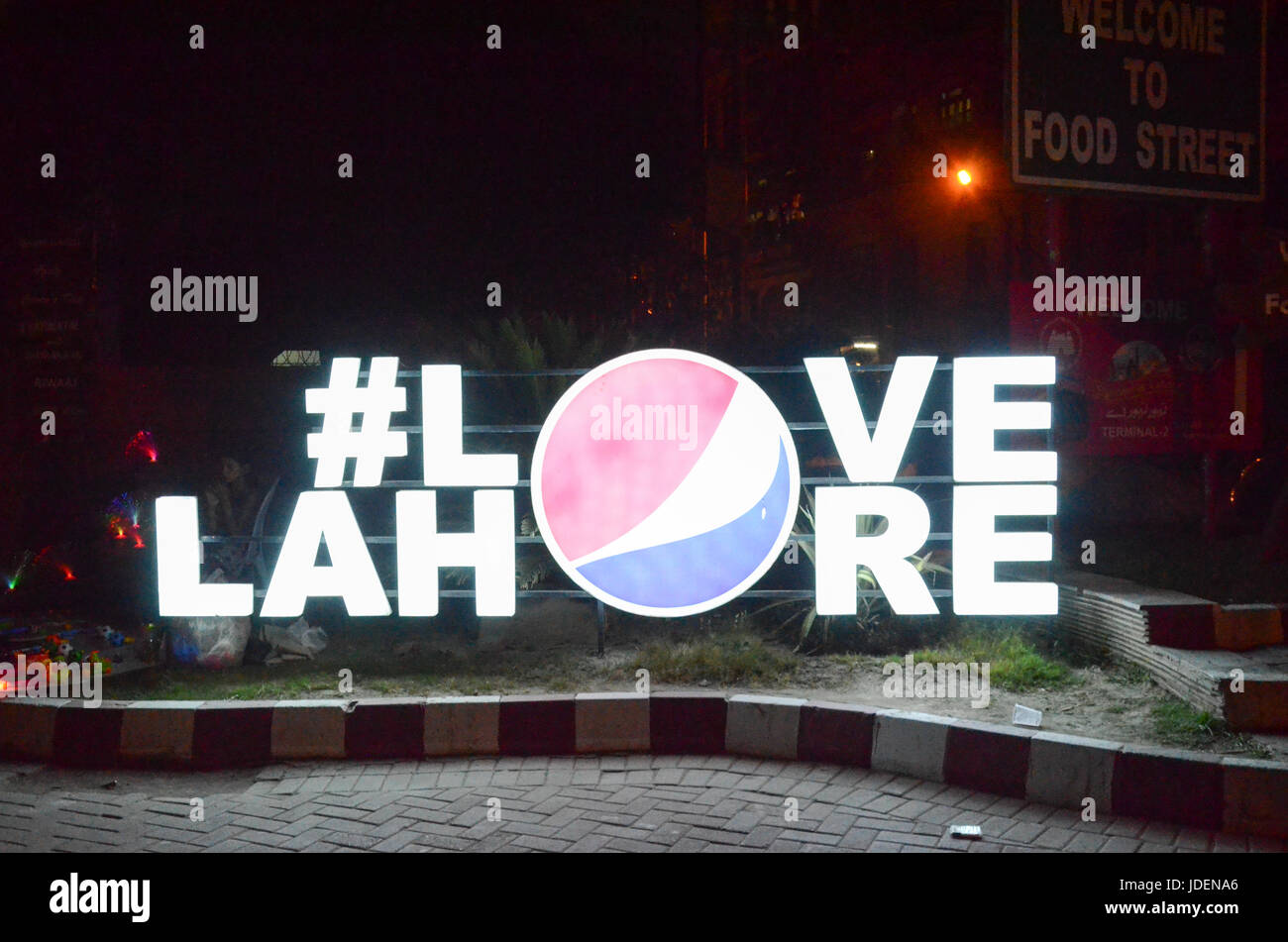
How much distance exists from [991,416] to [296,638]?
14.6 ft

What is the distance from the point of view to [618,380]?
6.78 m

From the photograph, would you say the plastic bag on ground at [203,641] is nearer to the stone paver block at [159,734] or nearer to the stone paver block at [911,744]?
the stone paver block at [159,734]

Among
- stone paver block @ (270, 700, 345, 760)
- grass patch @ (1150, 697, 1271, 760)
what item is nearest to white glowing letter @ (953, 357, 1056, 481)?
grass patch @ (1150, 697, 1271, 760)

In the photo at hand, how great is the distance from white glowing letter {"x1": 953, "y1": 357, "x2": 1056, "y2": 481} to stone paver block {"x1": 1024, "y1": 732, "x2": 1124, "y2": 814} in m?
→ 2.06

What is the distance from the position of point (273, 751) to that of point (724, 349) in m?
7.63

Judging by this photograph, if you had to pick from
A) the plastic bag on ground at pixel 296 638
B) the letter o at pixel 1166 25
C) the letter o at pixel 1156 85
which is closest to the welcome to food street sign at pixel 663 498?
the plastic bag on ground at pixel 296 638

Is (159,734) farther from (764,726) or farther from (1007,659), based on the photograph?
(1007,659)

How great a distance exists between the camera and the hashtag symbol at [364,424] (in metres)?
6.80

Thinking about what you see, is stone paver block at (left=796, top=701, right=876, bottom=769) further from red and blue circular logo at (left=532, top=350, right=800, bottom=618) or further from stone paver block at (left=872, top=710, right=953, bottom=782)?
red and blue circular logo at (left=532, top=350, right=800, bottom=618)

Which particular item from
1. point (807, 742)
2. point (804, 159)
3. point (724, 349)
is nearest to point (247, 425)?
point (724, 349)

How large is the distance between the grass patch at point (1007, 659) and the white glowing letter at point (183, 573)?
13.2ft

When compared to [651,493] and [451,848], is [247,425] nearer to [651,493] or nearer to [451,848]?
[651,493]

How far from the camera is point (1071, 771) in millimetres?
4930

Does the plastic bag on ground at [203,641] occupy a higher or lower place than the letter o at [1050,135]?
lower
